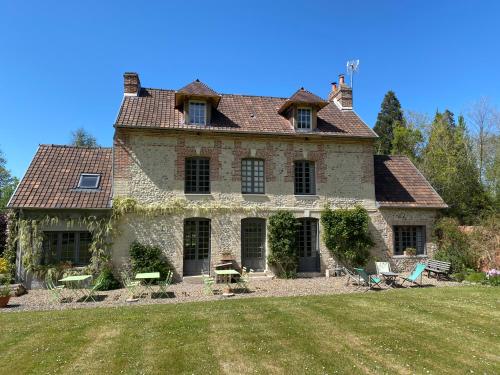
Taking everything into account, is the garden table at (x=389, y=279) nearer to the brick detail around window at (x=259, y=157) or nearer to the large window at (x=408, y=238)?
the large window at (x=408, y=238)

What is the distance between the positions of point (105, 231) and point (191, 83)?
694 cm

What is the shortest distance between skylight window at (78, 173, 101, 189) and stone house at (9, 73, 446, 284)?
0.04 metres

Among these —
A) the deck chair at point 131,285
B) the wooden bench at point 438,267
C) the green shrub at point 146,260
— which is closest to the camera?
the deck chair at point 131,285

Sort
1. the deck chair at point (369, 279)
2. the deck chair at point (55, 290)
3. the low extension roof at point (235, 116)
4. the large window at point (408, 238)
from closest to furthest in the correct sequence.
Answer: the deck chair at point (55, 290)
the deck chair at point (369, 279)
the low extension roof at point (235, 116)
the large window at point (408, 238)

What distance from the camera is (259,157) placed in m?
14.1

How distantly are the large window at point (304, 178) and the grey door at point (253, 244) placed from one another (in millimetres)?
2212

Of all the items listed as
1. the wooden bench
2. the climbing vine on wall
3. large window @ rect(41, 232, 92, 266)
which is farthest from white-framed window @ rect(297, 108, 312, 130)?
large window @ rect(41, 232, 92, 266)

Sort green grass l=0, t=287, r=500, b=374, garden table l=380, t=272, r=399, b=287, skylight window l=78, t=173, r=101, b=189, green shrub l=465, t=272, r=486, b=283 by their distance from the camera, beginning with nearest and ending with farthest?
green grass l=0, t=287, r=500, b=374, garden table l=380, t=272, r=399, b=287, green shrub l=465, t=272, r=486, b=283, skylight window l=78, t=173, r=101, b=189

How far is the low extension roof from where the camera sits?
13.6 metres

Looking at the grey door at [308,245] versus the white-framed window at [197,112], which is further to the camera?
the grey door at [308,245]

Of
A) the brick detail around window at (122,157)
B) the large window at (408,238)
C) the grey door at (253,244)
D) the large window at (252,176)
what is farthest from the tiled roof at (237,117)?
the large window at (408,238)

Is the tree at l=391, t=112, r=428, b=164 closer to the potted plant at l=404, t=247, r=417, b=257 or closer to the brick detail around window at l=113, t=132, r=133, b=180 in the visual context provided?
the potted plant at l=404, t=247, r=417, b=257

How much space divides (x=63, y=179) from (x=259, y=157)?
25.7 ft

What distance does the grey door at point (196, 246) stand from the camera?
13195mm
